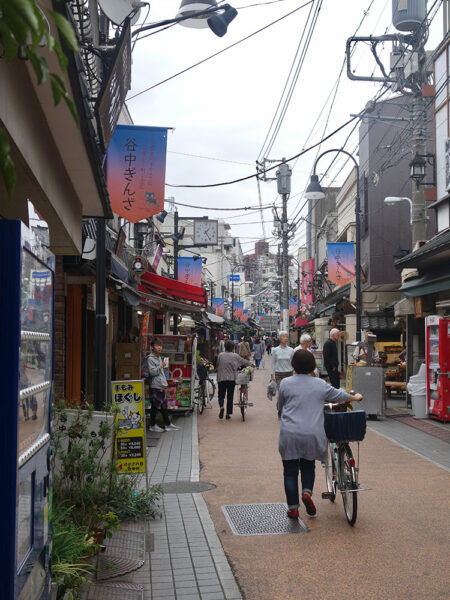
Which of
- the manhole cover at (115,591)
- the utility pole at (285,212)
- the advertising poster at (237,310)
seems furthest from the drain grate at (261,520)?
the advertising poster at (237,310)

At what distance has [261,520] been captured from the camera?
23.1 ft

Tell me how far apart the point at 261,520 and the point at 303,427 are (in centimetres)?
111

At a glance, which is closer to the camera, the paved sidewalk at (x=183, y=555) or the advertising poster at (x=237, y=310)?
the paved sidewalk at (x=183, y=555)

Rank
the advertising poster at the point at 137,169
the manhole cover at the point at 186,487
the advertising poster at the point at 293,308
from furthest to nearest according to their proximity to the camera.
Result: the advertising poster at the point at 293,308 < the advertising poster at the point at 137,169 < the manhole cover at the point at 186,487

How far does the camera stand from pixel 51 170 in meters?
5.43

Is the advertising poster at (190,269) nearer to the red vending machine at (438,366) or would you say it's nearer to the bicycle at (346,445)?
the red vending machine at (438,366)

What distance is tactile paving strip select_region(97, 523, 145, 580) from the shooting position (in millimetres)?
5373

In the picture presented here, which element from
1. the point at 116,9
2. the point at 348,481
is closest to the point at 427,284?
the point at 348,481

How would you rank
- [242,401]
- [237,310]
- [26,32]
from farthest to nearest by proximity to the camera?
[237,310], [242,401], [26,32]

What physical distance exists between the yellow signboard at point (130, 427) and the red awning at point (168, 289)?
362 inches

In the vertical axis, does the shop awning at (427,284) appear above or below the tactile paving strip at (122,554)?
above

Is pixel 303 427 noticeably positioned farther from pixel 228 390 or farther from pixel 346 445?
pixel 228 390

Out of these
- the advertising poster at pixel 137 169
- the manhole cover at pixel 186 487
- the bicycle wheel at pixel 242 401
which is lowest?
the manhole cover at pixel 186 487

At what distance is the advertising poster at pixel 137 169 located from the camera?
11.6 meters
